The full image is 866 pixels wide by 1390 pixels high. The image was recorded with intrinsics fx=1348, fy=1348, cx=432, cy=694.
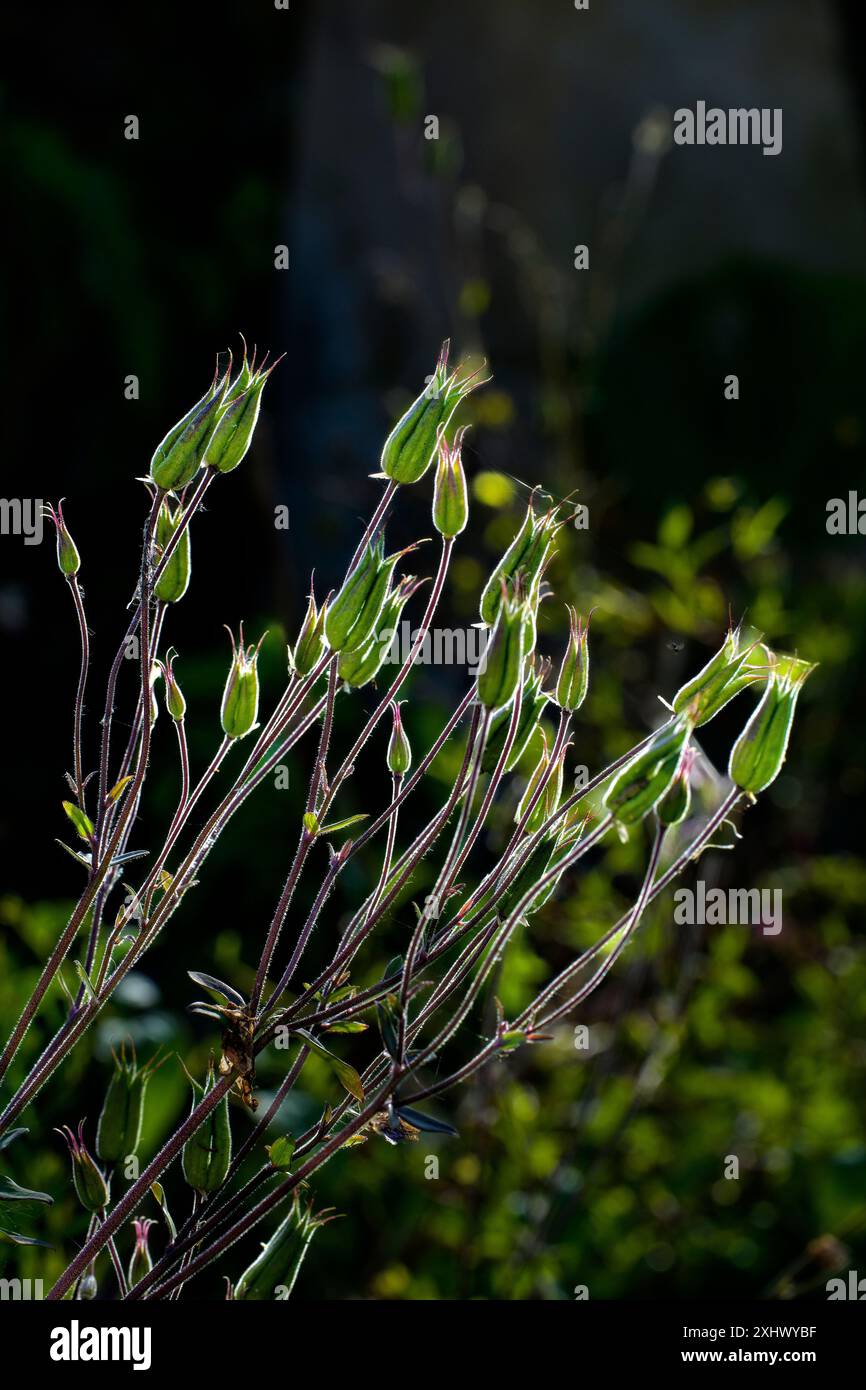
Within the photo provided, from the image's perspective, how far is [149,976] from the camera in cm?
168

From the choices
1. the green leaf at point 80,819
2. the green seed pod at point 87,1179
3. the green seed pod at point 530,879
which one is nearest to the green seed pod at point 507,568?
the green seed pod at point 530,879

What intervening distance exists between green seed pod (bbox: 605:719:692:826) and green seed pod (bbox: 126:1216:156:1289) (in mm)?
313

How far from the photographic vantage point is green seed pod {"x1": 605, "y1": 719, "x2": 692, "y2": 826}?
578mm

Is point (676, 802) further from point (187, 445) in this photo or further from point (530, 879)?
point (187, 445)

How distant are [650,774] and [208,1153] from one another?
0.27 metres

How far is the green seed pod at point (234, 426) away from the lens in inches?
24.5

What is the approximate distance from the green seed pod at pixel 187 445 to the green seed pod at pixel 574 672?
0.19 m

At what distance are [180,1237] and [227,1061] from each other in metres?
0.09

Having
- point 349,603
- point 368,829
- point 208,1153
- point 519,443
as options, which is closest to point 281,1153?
point 208,1153

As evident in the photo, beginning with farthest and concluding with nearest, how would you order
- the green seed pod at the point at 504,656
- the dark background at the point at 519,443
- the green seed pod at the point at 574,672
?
the dark background at the point at 519,443 < the green seed pod at the point at 574,672 < the green seed pod at the point at 504,656

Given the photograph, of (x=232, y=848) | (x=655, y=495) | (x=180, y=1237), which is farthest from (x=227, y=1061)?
(x=655, y=495)

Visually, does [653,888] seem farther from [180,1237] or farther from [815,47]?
[815,47]

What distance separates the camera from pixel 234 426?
0.63 m

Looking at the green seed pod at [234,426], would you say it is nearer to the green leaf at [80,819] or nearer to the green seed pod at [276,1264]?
the green leaf at [80,819]
